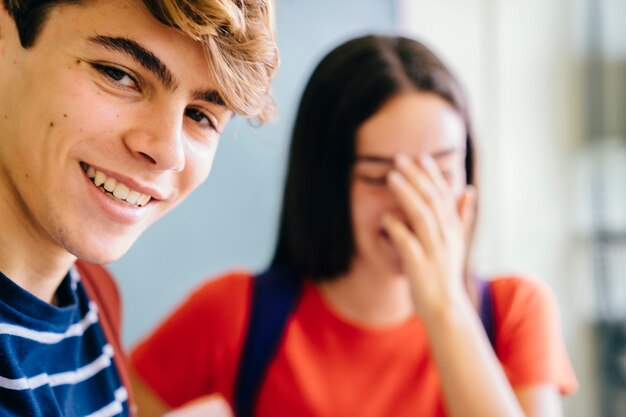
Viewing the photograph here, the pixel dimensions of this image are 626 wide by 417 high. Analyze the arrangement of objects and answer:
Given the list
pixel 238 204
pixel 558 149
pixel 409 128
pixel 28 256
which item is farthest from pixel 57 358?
pixel 558 149

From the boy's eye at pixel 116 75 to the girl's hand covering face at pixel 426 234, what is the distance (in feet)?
1.60

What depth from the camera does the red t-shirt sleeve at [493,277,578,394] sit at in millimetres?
968

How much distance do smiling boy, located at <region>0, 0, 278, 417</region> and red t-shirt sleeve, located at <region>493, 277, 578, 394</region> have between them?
1.97 ft

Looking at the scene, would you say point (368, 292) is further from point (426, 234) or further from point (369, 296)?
point (426, 234)

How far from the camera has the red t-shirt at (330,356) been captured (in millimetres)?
984

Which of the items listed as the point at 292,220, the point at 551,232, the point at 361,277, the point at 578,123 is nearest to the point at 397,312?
the point at 361,277

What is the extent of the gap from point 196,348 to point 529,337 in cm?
54

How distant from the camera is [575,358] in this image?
189 cm

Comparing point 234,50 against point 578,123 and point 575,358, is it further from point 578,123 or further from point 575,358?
point 575,358

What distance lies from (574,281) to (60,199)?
1.67 metres

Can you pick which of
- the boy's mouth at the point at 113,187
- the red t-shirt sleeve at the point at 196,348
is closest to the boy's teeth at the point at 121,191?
the boy's mouth at the point at 113,187

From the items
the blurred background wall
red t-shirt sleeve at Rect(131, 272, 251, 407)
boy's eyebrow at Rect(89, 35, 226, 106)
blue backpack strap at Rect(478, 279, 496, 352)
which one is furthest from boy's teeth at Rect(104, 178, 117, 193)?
the blurred background wall

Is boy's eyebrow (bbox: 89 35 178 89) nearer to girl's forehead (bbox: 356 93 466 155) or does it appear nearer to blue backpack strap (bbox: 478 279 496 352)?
girl's forehead (bbox: 356 93 466 155)

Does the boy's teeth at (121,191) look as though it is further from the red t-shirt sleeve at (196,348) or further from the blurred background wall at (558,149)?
the blurred background wall at (558,149)
